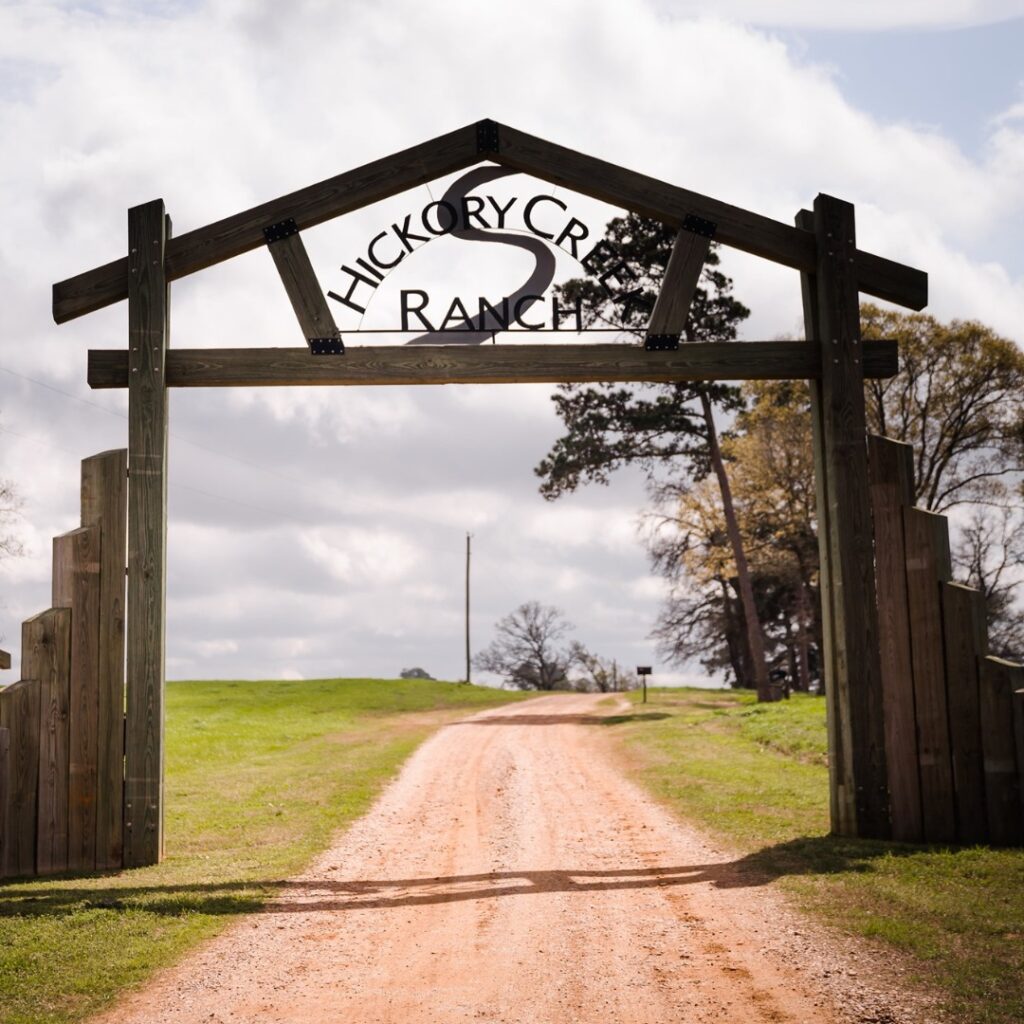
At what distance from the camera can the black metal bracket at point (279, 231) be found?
35.9ft

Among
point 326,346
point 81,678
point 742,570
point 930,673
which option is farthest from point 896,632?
point 742,570

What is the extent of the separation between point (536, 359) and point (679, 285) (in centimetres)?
159

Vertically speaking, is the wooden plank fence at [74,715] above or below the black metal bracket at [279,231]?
below

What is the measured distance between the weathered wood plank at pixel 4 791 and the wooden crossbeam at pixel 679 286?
22.1 ft

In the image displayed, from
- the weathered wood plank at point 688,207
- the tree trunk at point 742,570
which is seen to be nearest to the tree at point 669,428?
the tree trunk at point 742,570

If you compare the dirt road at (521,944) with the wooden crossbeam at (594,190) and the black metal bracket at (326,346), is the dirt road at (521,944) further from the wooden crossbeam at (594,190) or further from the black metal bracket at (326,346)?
the wooden crossbeam at (594,190)

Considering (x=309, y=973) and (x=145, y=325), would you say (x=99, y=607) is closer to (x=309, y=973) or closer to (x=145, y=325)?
(x=145, y=325)

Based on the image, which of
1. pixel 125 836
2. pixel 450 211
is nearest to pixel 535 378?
pixel 450 211

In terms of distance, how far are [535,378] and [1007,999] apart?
6.55 metres

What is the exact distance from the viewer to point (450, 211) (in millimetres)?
11305

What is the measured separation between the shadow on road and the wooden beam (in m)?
4.90

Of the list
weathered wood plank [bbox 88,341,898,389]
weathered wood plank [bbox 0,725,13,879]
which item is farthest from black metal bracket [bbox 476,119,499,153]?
weathered wood plank [bbox 0,725,13,879]

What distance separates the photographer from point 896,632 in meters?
10.7

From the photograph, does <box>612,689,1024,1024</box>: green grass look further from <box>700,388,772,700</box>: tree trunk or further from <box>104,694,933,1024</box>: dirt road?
<box>700,388,772,700</box>: tree trunk
